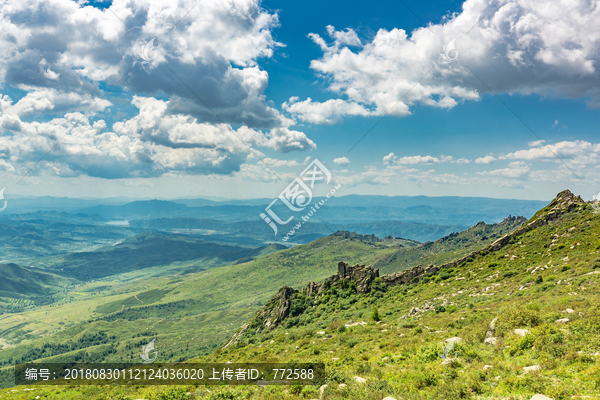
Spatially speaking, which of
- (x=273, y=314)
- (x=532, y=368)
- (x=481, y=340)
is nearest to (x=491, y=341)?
(x=481, y=340)

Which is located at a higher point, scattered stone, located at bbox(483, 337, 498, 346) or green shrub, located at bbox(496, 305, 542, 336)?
green shrub, located at bbox(496, 305, 542, 336)

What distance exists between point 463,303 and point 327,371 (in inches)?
820

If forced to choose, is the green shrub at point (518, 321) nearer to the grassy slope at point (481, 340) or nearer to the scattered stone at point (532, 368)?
the grassy slope at point (481, 340)

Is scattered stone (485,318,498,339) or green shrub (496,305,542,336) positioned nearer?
green shrub (496,305,542,336)

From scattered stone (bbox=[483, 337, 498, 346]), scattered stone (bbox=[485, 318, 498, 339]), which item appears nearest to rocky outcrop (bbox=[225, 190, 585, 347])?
scattered stone (bbox=[485, 318, 498, 339])

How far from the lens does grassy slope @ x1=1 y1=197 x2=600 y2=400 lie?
1123 centimetres

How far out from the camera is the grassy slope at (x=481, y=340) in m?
11.2

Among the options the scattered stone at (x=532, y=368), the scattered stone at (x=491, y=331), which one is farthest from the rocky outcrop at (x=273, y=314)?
the scattered stone at (x=532, y=368)

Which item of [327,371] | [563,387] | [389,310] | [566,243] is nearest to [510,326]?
[563,387]

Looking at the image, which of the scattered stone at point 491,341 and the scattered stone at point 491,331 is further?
the scattered stone at point 491,331

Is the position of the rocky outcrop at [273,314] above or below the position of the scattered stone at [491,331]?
below

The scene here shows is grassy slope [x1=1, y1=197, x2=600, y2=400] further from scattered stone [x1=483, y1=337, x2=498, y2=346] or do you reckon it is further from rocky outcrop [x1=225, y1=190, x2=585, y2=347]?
rocky outcrop [x1=225, y1=190, x2=585, y2=347]

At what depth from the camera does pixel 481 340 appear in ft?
54.9

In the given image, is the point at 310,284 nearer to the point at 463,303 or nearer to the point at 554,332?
the point at 463,303
